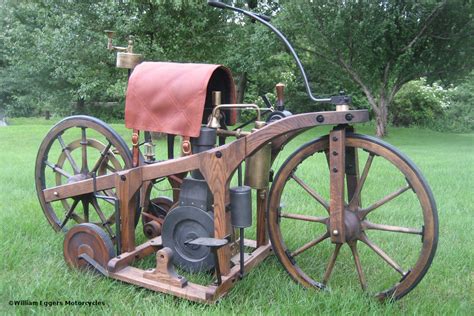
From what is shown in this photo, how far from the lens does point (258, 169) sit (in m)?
2.95

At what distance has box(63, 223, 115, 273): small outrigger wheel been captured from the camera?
2.98m

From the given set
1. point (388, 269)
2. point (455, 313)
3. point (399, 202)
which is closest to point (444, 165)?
point (399, 202)

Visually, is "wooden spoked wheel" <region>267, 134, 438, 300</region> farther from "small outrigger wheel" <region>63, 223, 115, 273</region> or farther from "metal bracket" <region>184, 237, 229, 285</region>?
"small outrigger wheel" <region>63, 223, 115, 273</region>

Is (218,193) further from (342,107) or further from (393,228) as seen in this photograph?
(393,228)

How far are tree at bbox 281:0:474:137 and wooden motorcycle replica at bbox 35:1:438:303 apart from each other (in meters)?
10.7

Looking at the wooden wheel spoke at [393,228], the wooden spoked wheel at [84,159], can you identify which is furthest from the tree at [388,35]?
the wooden wheel spoke at [393,228]

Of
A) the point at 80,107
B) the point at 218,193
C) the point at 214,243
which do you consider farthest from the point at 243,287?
the point at 80,107

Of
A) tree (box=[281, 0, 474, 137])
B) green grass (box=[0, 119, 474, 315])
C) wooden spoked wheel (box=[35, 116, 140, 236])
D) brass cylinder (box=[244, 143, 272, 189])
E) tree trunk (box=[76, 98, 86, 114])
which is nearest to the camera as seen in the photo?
green grass (box=[0, 119, 474, 315])

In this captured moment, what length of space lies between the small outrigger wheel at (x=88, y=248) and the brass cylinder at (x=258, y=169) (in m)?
0.98

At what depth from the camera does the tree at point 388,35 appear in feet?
43.1

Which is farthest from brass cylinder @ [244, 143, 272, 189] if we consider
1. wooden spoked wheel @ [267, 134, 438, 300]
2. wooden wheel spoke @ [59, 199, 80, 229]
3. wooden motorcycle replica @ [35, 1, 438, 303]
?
wooden wheel spoke @ [59, 199, 80, 229]

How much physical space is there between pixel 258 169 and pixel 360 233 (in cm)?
73

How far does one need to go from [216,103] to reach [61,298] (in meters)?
1.45

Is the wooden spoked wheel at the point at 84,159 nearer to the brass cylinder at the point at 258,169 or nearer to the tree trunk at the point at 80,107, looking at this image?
the brass cylinder at the point at 258,169
